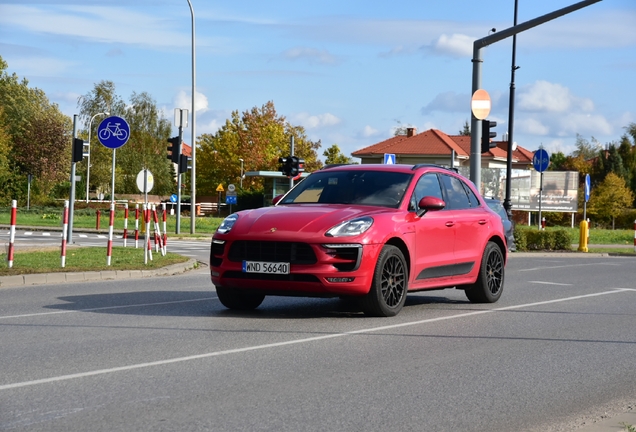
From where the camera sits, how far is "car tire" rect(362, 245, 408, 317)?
10.8m

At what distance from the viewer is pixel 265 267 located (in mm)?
10586

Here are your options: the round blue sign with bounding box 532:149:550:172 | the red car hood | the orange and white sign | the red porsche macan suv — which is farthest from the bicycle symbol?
the round blue sign with bounding box 532:149:550:172

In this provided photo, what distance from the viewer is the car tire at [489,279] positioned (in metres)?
13.1

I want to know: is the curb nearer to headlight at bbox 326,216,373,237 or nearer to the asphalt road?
the asphalt road

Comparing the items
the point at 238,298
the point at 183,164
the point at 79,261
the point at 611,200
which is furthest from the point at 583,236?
the point at 611,200

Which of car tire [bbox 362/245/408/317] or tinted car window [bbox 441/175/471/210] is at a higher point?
tinted car window [bbox 441/175/471/210]

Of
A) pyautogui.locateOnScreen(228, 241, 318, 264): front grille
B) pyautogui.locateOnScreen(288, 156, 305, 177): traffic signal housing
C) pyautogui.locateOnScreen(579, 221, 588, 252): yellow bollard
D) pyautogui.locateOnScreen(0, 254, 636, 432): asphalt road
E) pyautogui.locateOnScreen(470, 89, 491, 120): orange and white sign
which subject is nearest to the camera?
pyautogui.locateOnScreen(0, 254, 636, 432): asphalt road

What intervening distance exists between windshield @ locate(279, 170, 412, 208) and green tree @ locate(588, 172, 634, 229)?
86763mm

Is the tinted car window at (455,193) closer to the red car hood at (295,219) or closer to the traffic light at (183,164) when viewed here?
the red car hood at (295,219)

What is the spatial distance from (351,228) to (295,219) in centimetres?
A: 59

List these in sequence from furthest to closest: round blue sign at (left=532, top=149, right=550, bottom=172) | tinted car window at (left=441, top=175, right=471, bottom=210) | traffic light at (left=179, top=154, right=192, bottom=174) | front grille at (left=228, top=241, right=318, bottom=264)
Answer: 1. traffic light at (left=179, top=154, right=192, bottom=174)
2. round blue sign at (left=532, top=149, right=550, bottom=172)
3. tinted car window at (left=441, top=175, right=471, bottom=210)
4. front grille at (left=228, top=241, right=318, bottom=264)

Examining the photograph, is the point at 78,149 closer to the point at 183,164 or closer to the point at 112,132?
the point at 112,132

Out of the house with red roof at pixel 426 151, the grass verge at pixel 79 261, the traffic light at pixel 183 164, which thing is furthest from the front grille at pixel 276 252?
the house with red roof at pixel 426 151

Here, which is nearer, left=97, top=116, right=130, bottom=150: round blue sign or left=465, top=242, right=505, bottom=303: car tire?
left=465, top=242, right=505, bottom=303: car tire
